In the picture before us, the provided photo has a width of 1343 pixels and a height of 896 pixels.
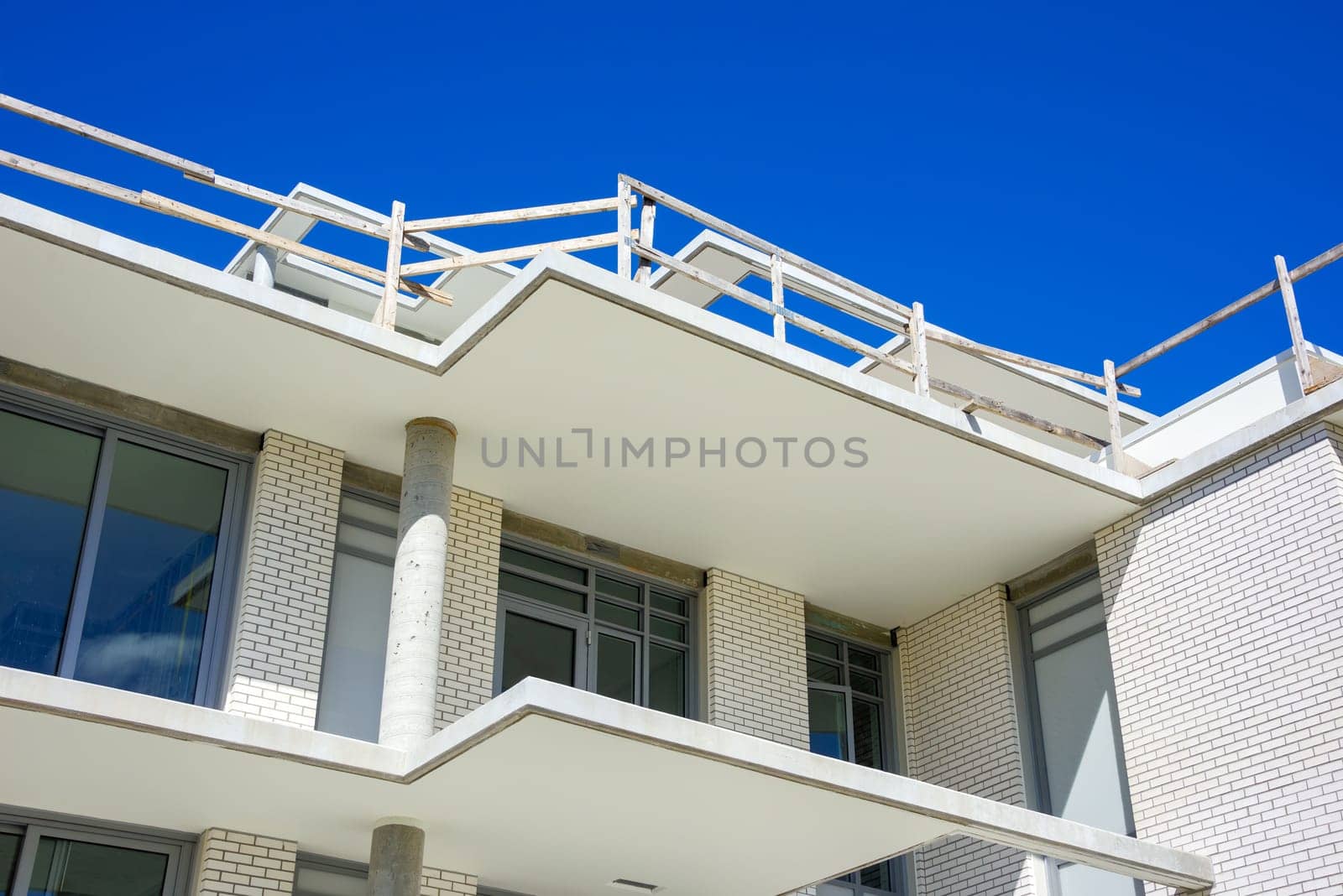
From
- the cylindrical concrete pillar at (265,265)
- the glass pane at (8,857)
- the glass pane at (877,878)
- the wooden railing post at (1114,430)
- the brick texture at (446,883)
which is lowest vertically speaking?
the glass pane at (8,857)

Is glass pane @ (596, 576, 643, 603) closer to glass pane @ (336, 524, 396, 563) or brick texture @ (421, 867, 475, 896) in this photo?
glass pane @ (336, 524, 396, 563)

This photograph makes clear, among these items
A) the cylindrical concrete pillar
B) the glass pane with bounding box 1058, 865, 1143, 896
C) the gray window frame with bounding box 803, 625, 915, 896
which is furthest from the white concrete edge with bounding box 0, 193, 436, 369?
the glass pane with bounding box 1058, 865, 1143, 896

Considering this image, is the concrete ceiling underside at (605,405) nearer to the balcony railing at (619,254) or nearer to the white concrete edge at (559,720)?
the balcony railing at (619,254)

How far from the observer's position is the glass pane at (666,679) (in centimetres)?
1267

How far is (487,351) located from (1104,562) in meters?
5.67

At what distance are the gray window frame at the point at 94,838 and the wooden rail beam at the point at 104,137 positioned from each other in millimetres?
4319

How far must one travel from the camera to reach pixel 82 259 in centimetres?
935

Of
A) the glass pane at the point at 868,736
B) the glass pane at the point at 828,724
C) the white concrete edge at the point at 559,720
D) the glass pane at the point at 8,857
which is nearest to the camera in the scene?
the white concrete edge at the point at 559,720

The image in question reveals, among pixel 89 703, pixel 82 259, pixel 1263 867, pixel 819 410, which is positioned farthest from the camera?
pixel 819 410

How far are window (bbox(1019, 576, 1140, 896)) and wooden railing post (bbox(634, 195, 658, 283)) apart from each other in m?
5.27

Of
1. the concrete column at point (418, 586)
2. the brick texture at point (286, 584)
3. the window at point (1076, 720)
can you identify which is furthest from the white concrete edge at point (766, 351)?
the brick texture at point (286, 584)

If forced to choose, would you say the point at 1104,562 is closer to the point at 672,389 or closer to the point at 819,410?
the point at 819,410

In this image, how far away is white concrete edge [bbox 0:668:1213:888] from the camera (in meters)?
8.18

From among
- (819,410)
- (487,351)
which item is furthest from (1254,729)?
(487,351)
